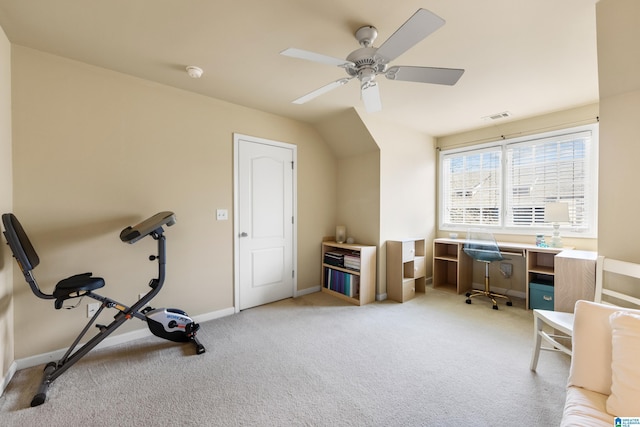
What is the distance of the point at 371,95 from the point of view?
6.91ft

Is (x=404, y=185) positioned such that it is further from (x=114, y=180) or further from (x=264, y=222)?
(x=114, y=180)

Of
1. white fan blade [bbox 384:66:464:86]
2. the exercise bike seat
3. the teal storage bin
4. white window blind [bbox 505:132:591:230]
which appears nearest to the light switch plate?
the exercise bike seat

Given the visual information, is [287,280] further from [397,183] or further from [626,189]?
[626,189]

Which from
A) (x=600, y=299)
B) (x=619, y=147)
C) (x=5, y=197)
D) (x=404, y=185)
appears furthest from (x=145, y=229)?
(x=619, y=147)

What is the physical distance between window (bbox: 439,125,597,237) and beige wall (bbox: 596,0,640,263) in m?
1.54

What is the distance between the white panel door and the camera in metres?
3.28

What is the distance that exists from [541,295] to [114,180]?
4.85 m

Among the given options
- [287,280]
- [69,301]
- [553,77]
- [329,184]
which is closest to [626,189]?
Answer: [553,77]

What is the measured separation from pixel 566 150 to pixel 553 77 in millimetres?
1390

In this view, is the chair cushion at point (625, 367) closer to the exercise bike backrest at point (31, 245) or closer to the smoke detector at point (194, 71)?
the exercise bike backrest at point (31, 245)

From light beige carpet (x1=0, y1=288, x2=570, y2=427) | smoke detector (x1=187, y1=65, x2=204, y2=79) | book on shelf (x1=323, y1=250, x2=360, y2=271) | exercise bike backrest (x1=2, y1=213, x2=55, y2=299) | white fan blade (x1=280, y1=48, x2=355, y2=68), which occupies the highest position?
smoke detector (x1=187, y1=65, x2=204, y2=79)

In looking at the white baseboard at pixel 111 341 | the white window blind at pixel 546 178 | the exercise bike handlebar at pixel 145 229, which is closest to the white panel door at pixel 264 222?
the white baseboard at pixel 111 341

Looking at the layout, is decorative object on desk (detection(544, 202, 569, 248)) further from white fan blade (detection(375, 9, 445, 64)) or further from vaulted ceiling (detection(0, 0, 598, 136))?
white fan blade (detection(375, 9, 445, 64))

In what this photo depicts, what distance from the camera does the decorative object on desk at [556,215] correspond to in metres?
3.16
